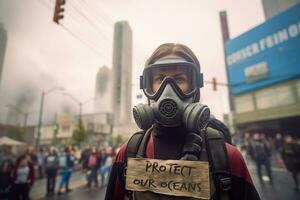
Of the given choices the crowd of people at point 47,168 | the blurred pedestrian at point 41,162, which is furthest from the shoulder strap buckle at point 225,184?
the blurred pedestrian at point 41,162

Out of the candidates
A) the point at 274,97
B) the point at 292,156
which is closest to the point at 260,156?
the point at 292,156

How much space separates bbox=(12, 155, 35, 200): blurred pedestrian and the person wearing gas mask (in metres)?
6.80

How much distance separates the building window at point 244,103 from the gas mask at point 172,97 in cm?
3503

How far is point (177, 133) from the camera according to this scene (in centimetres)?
156

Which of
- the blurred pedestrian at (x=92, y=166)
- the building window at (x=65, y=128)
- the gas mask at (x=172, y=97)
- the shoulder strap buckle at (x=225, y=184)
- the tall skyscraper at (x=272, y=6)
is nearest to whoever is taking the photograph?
the shoulder strap buckle at (x=225, y=184)

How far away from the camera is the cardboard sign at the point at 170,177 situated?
1.35m

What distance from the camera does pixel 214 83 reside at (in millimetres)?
14820

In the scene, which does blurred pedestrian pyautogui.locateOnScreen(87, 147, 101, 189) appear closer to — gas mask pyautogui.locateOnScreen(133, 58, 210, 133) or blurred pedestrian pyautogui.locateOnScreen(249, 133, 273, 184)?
blurred pedestrian pyautogui.locateOnScreen(249, 133, 273, 184)

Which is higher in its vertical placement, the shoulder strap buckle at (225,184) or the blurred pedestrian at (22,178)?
the shoulder strap buckle at (225,184)

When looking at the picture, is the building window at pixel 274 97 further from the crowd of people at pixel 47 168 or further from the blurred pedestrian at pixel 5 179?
the blurred pedestrian at pixel 5 179

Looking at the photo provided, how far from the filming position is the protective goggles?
1.66 metres

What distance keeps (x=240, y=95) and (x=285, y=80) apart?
7.70 metres

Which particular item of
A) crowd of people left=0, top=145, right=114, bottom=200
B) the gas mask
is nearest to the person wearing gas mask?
the gas mask

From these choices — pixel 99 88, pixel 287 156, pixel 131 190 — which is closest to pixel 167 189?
pixel 131 190
